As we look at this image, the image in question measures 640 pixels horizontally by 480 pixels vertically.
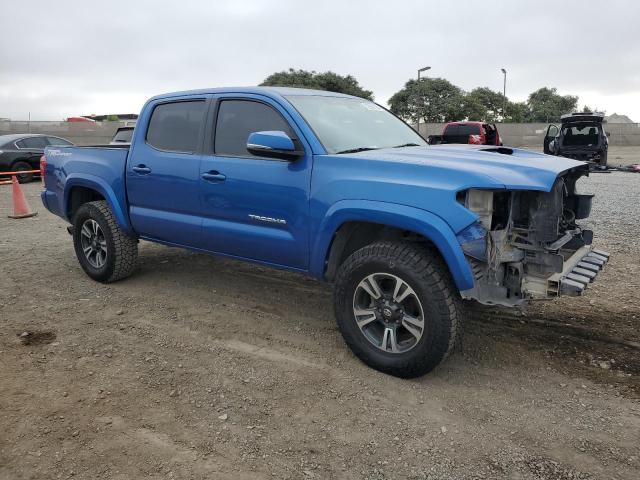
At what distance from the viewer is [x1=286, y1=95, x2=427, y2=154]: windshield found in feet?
13.1

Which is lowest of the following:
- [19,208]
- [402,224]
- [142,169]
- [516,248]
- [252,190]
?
[19,208]

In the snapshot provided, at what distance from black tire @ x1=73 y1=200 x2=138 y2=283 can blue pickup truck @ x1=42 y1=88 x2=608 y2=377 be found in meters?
0.04

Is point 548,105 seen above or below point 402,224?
above

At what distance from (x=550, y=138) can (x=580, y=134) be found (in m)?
1.35

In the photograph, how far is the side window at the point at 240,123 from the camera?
165 inches

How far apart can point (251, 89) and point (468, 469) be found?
322cm

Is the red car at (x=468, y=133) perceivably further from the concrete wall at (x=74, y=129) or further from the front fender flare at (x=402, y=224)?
the concrete wall at (x=74, y=129)

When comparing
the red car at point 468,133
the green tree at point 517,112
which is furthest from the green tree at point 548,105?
the red car at point 468,133

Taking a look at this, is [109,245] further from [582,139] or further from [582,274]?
[582,139]

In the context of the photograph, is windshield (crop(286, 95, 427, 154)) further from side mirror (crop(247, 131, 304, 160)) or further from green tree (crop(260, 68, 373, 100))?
green tree (crop(260, 68, 373, 100))

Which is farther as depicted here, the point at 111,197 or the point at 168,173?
the point at 111,197

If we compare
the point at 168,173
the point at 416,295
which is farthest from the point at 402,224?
the point at 168,173

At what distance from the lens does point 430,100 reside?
54.1 m

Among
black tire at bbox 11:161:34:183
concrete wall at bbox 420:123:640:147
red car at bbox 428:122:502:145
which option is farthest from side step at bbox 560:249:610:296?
concrete wall at bbox 420:123:640:147
